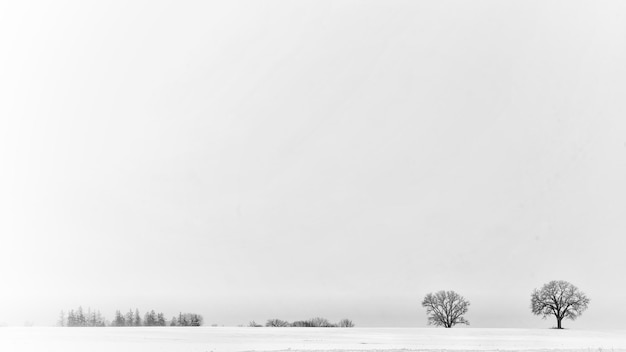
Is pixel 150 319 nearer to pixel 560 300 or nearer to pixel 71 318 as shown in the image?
pixel 71 318

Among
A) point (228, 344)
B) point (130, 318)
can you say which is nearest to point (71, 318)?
point (130, 318)

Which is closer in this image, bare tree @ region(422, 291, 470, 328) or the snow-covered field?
the snow-covered field

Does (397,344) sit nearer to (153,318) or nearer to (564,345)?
(564,345)

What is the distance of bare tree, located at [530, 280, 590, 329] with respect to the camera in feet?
356

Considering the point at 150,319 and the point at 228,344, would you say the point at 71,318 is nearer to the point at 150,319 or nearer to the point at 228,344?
the point at 150,319

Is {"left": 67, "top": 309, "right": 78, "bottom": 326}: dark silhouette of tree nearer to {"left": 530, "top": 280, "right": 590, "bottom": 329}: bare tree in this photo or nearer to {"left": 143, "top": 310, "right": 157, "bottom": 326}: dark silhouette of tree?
{"left": 143, "top": 310, "right": 157, "bottom": 326}: dark silhouette of tree

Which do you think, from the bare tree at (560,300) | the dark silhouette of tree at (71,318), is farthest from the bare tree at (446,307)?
the dark silhouette of tree at (71,318)

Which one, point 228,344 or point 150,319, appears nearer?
point 228,344

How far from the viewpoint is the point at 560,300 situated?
109312 millimetres

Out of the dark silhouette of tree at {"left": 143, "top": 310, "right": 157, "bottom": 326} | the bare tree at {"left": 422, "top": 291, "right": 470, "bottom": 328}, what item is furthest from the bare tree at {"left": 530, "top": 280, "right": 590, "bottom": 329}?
the dark silhouette of tree at {"left": 143, "top": 310, "right": 157, "bottom": 326}

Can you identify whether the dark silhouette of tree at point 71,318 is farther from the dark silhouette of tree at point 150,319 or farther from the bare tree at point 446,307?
the bare tree at point 446,307

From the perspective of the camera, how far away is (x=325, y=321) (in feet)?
447

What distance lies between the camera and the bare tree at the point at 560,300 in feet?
356

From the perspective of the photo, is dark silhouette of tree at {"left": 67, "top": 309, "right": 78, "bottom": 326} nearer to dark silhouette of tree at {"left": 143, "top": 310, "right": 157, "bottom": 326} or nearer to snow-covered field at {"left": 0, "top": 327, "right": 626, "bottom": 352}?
dark silhouette of tree at {"left": 143, "top": 310, "right": 157, "bottom": 326}
